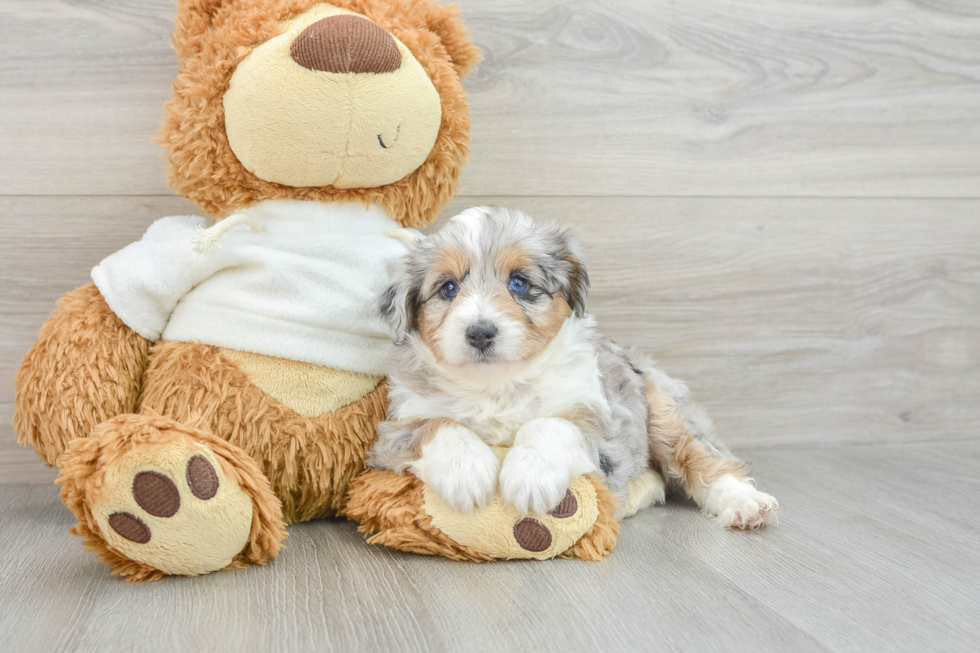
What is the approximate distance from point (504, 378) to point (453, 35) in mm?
863

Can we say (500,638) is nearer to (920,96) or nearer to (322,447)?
(322,447)

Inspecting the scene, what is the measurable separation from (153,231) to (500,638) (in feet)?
4.06

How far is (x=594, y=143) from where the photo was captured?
2346 millimetres

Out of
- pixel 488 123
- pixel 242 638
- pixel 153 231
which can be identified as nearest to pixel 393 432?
pixel 242 638

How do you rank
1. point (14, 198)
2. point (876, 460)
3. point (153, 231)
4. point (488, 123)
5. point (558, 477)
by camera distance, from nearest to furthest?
1. point (558, 477)
2. point (153, 231)
3. point (14, 198)
4. point (488, 123)
5. point (876, 460)

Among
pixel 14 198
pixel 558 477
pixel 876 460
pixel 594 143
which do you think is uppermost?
pixel 594 143

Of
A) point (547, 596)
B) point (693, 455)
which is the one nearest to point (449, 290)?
point (547, 596)

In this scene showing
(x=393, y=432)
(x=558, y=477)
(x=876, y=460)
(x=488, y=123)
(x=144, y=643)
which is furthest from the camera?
(x=876, y=460)

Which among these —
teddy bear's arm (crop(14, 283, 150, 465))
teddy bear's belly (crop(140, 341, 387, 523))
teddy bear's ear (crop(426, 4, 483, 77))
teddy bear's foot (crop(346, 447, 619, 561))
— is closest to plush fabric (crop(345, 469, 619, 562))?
teddy bear's foot (crop(346, 447, 619, 561))

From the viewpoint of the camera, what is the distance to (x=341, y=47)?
159 centimetres

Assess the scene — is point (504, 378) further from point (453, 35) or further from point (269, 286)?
point (453, 35)

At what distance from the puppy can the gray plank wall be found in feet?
2.15

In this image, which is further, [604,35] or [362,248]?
[604,35]

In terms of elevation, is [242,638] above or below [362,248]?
below
